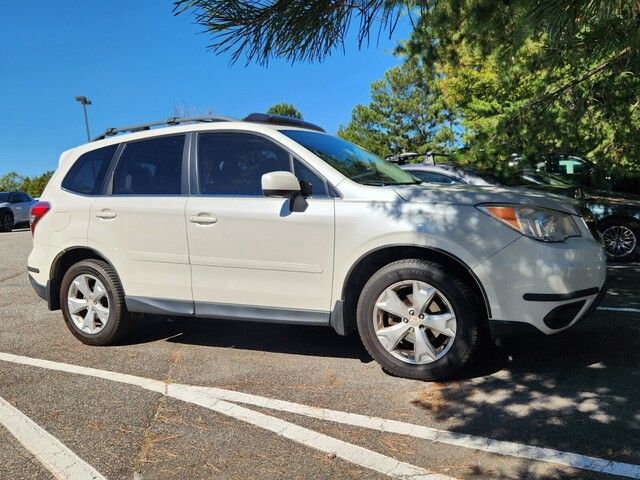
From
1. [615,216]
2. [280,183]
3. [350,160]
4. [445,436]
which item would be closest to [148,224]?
[280,183]

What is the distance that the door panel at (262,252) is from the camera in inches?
152

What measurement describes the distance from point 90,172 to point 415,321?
321cm

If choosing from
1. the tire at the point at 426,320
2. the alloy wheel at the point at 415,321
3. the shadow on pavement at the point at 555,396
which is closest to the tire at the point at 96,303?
the tire at the point at 426,320

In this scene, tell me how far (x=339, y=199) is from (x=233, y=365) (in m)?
1.53

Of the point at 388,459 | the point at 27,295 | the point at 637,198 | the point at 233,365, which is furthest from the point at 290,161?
the point at 637,198

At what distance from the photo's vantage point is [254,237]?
402 cm

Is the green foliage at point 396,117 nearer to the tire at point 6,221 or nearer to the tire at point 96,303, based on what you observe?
the tire at point 6,221

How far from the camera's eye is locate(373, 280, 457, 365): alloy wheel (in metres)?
3.62

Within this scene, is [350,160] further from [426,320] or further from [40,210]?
[40,210]

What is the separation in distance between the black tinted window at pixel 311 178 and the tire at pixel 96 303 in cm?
184

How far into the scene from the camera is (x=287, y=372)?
4.05m

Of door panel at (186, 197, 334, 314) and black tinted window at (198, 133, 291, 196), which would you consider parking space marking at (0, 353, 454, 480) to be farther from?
black tinted window at (198, 133, 291, 196)

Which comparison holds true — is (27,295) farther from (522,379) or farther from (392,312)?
(522,379)

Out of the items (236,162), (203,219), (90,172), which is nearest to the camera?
(203,219)
